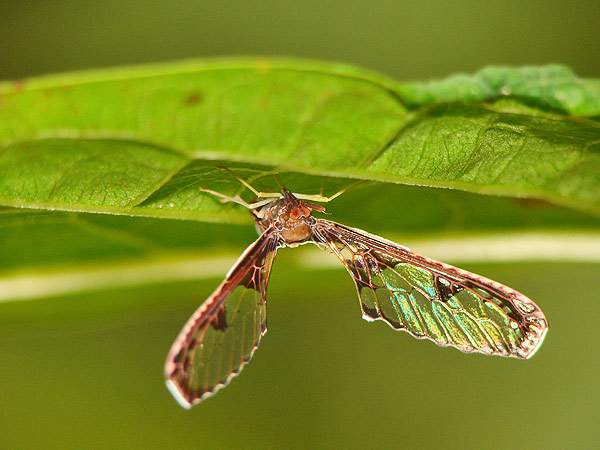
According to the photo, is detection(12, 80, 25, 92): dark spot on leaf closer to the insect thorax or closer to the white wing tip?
the white wing tip

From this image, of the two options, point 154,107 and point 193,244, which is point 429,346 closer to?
point 193,244

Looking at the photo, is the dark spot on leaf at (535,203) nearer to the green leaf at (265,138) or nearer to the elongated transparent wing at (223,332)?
the green leaf at (265,138)

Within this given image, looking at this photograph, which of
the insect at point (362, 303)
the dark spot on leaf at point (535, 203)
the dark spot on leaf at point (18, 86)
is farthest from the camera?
the dark spot on leaf at point (535, 203)

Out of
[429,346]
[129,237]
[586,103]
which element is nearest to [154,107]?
[586,103]

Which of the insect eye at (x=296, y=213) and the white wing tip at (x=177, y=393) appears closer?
the white wing tip at (x=177, y=393)

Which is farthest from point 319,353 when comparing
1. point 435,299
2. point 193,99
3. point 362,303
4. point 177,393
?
point 193,99

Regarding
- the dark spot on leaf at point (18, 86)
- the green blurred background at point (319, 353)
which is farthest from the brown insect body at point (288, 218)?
the green blurred background at point (319, 353)
